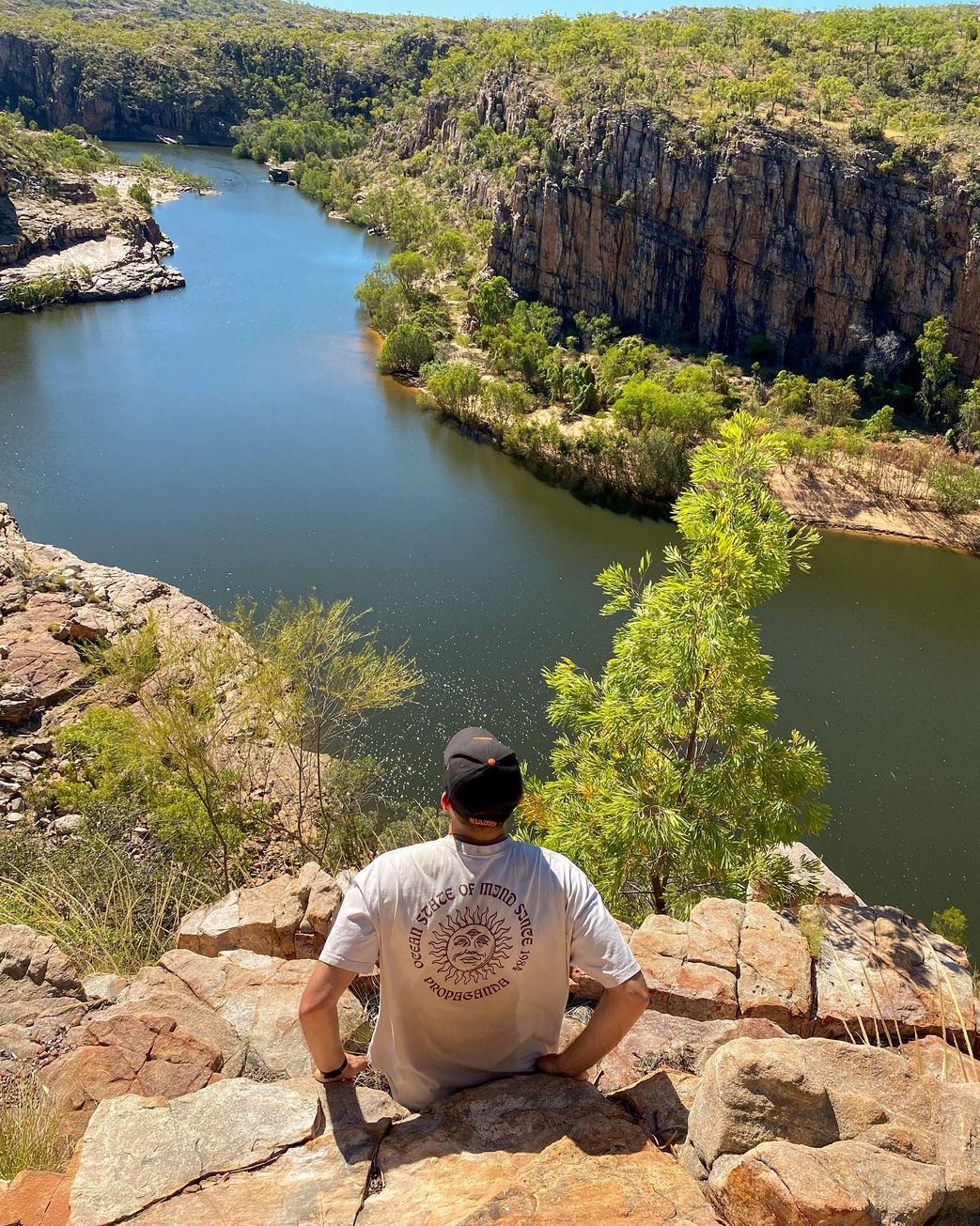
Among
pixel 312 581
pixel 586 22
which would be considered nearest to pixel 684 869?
pixel 312 581

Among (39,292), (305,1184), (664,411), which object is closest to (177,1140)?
(305,1184)

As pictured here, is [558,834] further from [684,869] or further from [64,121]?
[64,121]

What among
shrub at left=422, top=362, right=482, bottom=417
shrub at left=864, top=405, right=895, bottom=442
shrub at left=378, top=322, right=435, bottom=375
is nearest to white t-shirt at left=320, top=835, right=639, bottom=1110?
shrub at left=422, top=362, right=482, bottom=417

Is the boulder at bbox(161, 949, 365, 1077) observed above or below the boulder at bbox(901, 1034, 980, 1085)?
below

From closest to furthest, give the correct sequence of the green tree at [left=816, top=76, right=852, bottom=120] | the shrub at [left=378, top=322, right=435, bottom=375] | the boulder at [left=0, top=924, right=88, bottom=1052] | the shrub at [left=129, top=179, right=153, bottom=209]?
the boulder at [left=0, top=924, right=88, bottom=1052] < the shrub at [left=378, top=322, right=435, bottom=375] < the green tree at [left=816, top=76, right=852, bottom=120] < the shrub at [left=129, top=179, right=153, bottom=209]

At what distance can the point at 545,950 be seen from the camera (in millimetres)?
4066

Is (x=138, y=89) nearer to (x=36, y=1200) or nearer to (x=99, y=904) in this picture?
(x=99, y=904)

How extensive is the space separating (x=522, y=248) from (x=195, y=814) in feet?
183

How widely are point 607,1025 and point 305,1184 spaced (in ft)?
5.32

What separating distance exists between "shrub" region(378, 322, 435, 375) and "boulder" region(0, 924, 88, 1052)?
158 ft

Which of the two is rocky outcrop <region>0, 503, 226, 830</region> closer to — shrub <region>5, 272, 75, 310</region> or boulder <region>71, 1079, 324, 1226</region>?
boulder <region>71, 1079, 324, 1226</region>

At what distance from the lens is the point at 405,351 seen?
52125 millimetres

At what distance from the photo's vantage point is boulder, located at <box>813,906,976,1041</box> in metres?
6.90

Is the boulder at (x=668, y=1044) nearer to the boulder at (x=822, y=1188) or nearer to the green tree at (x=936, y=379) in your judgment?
the boulder at (x=822, y=1188)
